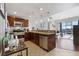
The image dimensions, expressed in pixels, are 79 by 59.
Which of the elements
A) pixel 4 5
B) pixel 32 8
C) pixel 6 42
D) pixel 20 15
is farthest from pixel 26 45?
pixel 4 5

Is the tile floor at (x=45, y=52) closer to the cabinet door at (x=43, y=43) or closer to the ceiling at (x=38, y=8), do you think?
the cabinet door at (x=43, y=43)

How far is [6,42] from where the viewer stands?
169 cm

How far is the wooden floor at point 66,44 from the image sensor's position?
1.84 meters

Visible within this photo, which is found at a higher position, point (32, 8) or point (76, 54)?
point (32, 8)

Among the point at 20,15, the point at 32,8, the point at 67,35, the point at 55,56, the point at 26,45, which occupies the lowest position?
the point at 55,56

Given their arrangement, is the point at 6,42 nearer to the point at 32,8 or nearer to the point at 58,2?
the point at 32,8

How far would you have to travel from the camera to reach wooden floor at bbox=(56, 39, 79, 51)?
6.04 feet

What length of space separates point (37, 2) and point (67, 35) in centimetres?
89

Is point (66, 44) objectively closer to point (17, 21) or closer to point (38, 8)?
point (38, 8)

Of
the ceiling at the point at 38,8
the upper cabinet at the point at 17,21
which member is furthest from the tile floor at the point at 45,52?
the ceiling at the point at 38,8

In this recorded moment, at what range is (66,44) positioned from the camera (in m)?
1.87

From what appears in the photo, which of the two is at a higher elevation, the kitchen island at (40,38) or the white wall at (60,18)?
the white wall at (60,18)

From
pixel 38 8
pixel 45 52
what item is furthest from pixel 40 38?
pixel 38 8

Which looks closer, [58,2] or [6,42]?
[6,42]
